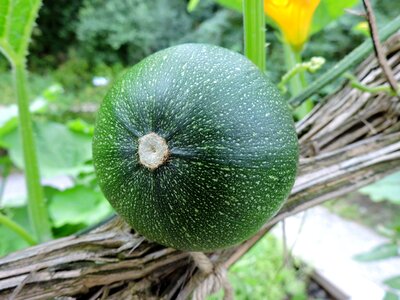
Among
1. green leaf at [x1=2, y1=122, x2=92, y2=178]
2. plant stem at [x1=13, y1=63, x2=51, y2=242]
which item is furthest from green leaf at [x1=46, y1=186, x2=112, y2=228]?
plant stem at [x1=13, y1=63, x2=51, y2=242]

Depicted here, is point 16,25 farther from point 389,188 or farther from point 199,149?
point 389,188

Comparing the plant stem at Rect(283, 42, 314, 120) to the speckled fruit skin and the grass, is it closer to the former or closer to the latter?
the speckled fruit skin

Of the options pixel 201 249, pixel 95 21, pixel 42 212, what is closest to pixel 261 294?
pixel 42 212

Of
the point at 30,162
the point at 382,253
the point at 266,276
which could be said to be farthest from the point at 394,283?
the point at 266,276

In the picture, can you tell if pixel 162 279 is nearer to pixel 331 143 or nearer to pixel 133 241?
pixel 133 241

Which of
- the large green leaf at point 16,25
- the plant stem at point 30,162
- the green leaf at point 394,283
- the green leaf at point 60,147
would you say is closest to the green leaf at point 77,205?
the green leaf at point 60,147

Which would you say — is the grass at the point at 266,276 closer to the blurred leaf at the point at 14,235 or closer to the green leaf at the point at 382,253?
the green leaf at the point at 382,253
